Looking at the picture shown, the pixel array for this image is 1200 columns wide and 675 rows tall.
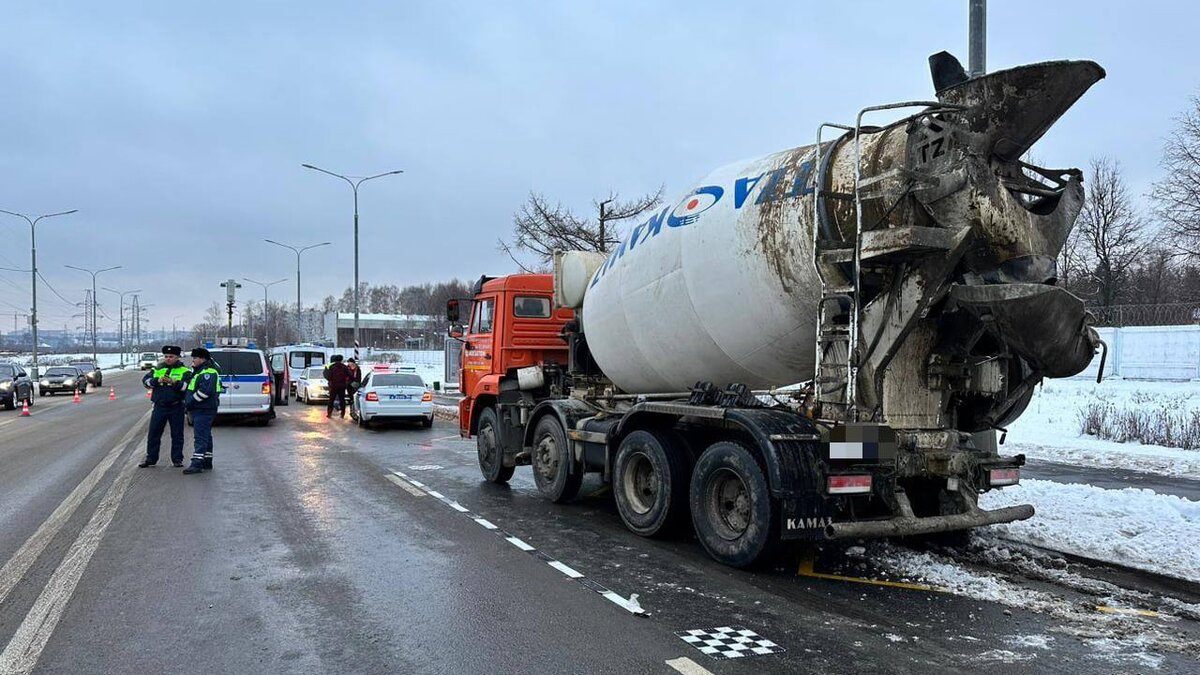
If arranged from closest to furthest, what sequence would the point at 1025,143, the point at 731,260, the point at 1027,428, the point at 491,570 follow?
the point at 1025,143 → the point at 491,570 → the point at 731,260 → the point at 1027,428

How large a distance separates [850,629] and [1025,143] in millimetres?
3499

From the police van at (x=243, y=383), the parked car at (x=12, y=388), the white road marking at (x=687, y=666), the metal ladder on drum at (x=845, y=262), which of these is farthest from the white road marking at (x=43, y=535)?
the parked car at (x=12, y=388)

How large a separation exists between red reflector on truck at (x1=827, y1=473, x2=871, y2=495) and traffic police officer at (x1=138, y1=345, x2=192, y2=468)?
9.63m

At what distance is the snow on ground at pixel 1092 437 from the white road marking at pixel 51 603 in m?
12.4

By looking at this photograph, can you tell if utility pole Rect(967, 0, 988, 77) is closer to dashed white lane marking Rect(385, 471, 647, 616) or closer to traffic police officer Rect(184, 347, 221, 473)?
dashed white lane marking Rect(385, 471, 647, 616)

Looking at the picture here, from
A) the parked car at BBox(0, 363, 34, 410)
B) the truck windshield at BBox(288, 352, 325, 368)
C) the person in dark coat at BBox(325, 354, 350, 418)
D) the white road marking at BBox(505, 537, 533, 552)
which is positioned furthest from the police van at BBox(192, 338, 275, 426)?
the white road marking at BBox(505, 537, 533, 552)

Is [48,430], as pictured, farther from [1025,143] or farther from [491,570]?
[1025,143]

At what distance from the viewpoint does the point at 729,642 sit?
4605 mm

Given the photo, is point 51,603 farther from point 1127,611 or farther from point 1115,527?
point 1115,527

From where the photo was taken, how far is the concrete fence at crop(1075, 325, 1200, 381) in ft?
80.3

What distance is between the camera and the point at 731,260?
21.7 feet

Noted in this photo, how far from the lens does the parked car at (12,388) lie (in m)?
24.8

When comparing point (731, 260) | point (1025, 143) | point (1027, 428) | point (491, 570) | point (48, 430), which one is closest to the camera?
point (1025, 143)

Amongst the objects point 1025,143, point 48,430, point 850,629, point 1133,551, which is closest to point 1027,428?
point 1133,551
